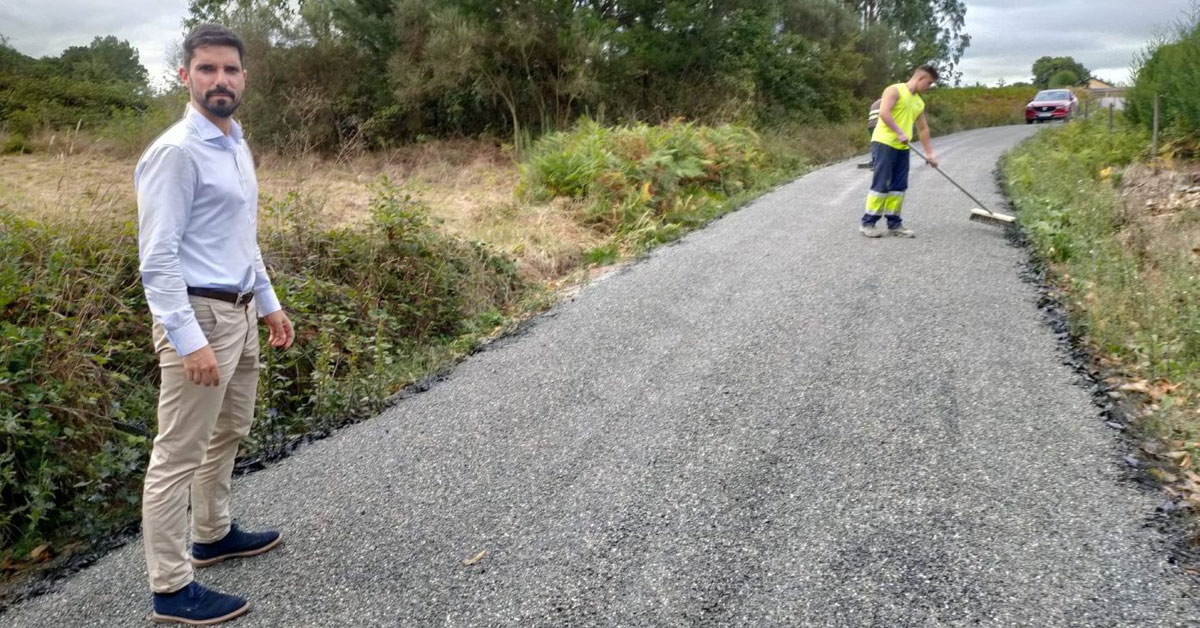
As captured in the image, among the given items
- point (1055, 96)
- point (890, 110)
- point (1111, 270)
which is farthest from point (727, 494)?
point (1055, 96)

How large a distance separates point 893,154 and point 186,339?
798cm

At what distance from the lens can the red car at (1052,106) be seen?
30.4m

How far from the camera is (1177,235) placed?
7.76m

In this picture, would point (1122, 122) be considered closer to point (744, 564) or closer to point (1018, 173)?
point (1018, 173)

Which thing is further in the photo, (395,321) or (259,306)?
(395,321)

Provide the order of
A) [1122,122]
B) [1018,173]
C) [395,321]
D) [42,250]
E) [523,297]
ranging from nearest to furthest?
[42,250] → [395,321] → [523,297] → [1018,173] → [1122,122]

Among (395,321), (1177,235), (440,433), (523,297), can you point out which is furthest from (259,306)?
(1177,235)

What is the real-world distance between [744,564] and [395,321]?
4.66m

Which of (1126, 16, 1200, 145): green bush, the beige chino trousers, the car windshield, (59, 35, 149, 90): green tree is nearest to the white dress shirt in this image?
the beige chino trousers

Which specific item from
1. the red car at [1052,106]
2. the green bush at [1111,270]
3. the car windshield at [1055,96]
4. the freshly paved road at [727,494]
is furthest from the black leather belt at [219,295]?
the car windshield at [1055,96]

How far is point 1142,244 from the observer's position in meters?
7.64

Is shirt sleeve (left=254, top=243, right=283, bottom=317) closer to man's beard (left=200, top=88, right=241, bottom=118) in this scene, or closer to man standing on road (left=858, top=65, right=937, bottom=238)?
man's beard (left=200, top=88, right=241, bottom=118)

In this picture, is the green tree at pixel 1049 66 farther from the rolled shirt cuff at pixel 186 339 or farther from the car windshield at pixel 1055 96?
the rolled shirt cuff at pixel 186 339

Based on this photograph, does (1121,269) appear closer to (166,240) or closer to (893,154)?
(893,154)
